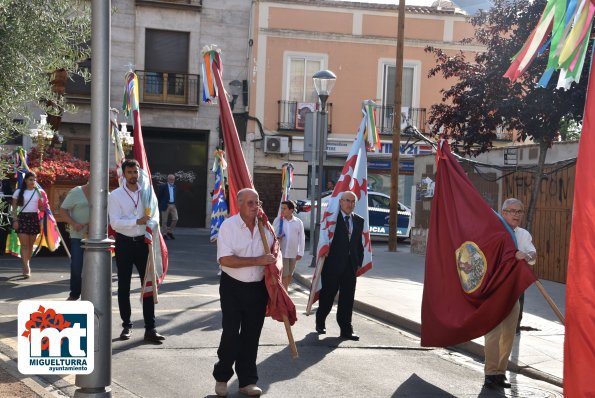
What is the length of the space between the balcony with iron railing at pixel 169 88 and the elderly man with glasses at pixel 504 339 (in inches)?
903

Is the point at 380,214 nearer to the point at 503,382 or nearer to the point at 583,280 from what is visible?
the point at 503,382

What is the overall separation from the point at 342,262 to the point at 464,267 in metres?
1.98

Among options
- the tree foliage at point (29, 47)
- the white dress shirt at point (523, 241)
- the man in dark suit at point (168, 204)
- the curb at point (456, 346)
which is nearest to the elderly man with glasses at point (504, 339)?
the white dress shirt at point (523, 241)

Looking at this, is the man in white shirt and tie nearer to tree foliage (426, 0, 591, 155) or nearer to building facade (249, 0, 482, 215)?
tree foliage (426, 0, 591, 155)

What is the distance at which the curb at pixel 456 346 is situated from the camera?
8.40m

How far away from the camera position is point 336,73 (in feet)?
102

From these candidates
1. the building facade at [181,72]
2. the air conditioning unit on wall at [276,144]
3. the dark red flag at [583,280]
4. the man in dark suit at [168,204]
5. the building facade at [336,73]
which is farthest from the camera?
the building facade at [336,73]

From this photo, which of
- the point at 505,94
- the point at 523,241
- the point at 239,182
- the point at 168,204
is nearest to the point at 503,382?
the point at 523,241

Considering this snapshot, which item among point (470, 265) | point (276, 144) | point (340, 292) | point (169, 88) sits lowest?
point (340, 292)

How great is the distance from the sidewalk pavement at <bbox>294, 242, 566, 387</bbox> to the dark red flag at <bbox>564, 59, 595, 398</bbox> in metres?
3.81

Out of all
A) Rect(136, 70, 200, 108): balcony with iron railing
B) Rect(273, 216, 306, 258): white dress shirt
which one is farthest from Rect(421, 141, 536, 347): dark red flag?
Rect(136, 70, 200, 108): balcony with iron railing

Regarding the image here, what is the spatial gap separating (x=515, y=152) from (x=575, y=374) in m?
13.2

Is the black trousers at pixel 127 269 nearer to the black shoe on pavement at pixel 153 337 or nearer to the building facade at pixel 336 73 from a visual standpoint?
the black shoe on pavement at pixel 153 337

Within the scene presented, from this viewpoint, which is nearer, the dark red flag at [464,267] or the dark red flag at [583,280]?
the dark red flag at [583,280]
